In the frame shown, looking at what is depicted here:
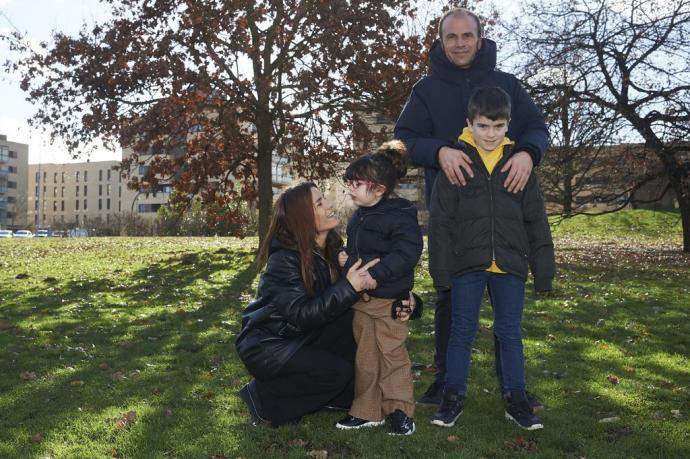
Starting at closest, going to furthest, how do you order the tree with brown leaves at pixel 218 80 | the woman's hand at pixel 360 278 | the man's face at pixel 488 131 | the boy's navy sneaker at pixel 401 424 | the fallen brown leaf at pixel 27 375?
1. the woman's hand at pixel 360 278
2. the boy's navy sneaker at pixel 401 424
3. the man's face at pixel 488 131
4. the fallen brown leaf at pixel 27 375
5. the tree with brown leaves at pixel 218 80

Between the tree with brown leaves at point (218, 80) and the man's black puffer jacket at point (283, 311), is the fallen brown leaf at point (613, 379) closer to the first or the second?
the man's black puffer jacket at point (283, 311)

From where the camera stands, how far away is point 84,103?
1658 centimetres

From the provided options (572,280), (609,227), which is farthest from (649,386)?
(609,227)

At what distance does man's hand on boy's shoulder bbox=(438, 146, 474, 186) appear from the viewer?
4078 mm

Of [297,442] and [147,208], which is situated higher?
[147,208]

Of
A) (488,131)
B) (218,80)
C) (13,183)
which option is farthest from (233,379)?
(13,183)

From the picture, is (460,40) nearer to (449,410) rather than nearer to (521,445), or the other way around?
(449,410)

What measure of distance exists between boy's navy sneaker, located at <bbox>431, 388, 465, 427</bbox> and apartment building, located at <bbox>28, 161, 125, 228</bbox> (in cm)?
10170

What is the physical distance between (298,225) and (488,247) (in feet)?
4.11

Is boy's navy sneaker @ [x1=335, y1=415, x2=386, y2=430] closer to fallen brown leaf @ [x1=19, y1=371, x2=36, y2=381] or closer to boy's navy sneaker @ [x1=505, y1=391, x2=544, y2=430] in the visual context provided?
boy's navy sneaker @ [x1=505, y1=391, x2=544, y2=430]

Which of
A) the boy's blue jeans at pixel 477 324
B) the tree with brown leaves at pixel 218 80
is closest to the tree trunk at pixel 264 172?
the tree with brown leaves at pixel 218 80

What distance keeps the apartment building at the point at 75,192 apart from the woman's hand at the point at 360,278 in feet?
334

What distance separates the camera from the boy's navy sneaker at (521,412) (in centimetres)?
410

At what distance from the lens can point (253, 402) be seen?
14.1ft
